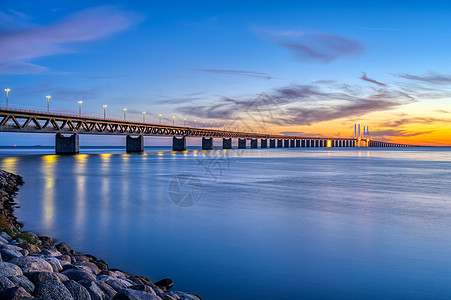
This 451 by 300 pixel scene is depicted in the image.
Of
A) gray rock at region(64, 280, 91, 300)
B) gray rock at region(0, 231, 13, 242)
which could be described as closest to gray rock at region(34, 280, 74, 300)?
gray rock at region(64, 280, 91, 300)

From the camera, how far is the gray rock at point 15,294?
5.42m

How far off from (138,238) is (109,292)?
7.52 metres

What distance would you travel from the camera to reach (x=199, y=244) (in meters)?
13.6

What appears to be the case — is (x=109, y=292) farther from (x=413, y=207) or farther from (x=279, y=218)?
(x=413, y=207)

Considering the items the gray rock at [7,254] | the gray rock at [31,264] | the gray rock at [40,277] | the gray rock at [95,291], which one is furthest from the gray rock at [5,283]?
the gray rock at [7,254]

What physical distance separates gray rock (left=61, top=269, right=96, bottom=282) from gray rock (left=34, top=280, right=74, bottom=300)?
1561 mm

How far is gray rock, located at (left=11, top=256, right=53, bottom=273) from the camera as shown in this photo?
7414mm

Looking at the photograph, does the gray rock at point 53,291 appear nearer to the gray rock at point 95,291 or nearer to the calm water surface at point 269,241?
the gray rock at point 95,291

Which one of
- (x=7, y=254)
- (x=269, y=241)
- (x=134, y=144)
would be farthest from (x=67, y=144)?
(x=7, y=254)

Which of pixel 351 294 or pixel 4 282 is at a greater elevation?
pixel 4 282

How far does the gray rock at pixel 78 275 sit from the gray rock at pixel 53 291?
5.12 feet

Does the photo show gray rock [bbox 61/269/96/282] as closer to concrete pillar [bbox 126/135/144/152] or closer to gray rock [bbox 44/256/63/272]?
gray rock [bbox 44/256/63/272]

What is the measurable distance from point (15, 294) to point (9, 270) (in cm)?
142

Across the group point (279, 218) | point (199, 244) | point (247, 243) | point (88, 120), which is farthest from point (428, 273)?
point (88, 120)
